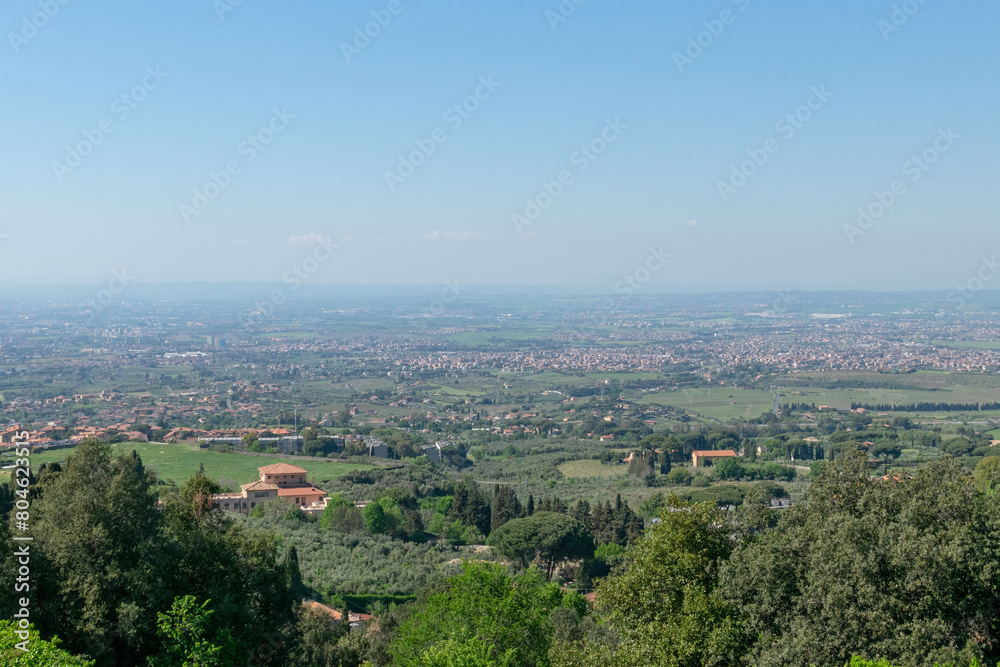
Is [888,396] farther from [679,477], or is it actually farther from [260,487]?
[260,487]

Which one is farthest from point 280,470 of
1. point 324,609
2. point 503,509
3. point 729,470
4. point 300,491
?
point 729,470

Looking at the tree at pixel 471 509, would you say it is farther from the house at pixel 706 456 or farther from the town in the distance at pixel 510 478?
the house at pixel 706 456

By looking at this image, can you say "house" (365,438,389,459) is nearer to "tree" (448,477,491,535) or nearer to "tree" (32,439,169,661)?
"tree" (448,477,491,535)

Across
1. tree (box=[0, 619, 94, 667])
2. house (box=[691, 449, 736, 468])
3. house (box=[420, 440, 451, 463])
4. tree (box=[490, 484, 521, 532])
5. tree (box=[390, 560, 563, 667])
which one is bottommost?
house (box=[420, 440, 451, 463])

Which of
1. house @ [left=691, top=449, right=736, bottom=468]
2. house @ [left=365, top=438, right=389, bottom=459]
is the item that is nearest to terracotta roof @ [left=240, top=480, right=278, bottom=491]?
house @ [left=365, top=438, right=389, bottom=459]

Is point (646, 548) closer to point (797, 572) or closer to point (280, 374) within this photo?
point (797, 572)

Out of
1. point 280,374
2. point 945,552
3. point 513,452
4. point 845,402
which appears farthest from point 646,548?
point 280,374

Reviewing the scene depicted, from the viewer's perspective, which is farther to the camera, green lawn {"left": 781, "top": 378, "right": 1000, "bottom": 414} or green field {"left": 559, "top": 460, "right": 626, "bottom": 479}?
green lawn {"left": 781, "top": 378, "right": 1000, "bottom": 414}
